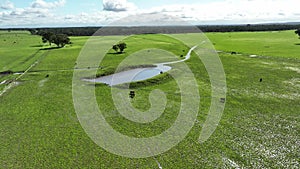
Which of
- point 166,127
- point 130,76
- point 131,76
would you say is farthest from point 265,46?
point 166,127

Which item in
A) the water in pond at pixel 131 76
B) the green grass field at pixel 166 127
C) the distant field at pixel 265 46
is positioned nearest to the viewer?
the green grass field at pixel 166 127

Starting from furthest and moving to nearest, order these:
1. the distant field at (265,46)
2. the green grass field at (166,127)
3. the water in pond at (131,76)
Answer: the distant field at (265,46) < the water in pond at (131,76) < the green grass field at (166,127)

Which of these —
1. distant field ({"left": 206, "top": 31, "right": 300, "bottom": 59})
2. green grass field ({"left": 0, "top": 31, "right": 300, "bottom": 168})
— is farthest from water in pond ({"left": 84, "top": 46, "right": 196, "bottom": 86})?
distant field ({"left": 206, "top": 31, "right": 300, "bottom": 59})

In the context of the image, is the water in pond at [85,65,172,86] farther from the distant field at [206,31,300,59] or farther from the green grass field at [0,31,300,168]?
the distant field at [206,31,300,59]

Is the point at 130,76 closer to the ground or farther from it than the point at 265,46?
closer to the ground

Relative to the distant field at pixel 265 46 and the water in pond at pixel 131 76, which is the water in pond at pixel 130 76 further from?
the distant field at pixel 265 46

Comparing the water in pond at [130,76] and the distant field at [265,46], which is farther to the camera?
the distant field at [265,46]

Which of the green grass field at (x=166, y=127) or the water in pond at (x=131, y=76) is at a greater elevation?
the water in pond at (x=131, y=76)

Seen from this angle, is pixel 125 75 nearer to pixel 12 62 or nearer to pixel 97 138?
pixel 97 138

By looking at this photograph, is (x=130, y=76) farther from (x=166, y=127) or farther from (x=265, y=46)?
(x=265, y=46)

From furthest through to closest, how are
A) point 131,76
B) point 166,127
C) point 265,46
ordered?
point 265,46
point 131,76
point 166,127

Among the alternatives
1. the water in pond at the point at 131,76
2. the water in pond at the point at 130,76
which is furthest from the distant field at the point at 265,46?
the water in pond at the point at 130,76

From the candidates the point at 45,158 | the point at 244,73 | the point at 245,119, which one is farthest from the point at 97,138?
the point at 244,73
